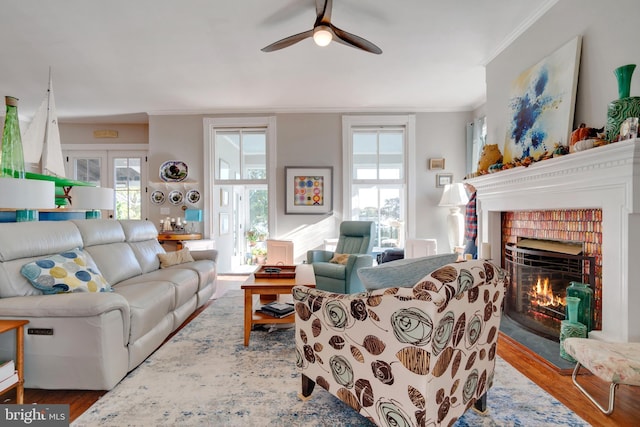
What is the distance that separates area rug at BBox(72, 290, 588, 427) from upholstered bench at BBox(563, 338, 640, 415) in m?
0.24

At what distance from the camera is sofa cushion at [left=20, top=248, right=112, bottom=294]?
1.89 metres

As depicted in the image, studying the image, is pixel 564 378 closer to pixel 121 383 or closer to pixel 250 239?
pixel 121 383

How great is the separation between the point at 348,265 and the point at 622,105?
2471 mm

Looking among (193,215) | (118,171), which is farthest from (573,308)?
(118,171)

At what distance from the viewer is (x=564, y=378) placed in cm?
194

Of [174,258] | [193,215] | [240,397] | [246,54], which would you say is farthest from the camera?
[193,215]

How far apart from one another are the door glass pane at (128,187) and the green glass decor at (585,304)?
6.25 meters

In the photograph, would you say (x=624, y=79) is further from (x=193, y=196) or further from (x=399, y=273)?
(x=193, y=196)

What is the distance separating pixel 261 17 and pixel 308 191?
8.96ft

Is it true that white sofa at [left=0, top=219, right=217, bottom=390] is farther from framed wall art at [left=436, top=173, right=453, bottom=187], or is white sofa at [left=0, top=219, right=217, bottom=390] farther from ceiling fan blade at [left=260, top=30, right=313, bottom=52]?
framed wall art at [left=436, top=173, right=453, bottom=187]

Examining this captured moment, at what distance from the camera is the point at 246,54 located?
3.36 meters

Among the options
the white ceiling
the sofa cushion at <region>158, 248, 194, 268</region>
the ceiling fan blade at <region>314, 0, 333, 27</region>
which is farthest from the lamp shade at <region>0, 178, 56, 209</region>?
the sofa cushion at <region>158, 248, 194, 268</region>

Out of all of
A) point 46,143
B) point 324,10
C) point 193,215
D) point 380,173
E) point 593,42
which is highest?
point 324,10

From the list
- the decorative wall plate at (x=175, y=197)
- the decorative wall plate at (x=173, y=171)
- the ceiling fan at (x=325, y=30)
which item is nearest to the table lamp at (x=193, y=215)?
the decorative wall plate at (x=175, y=197)
